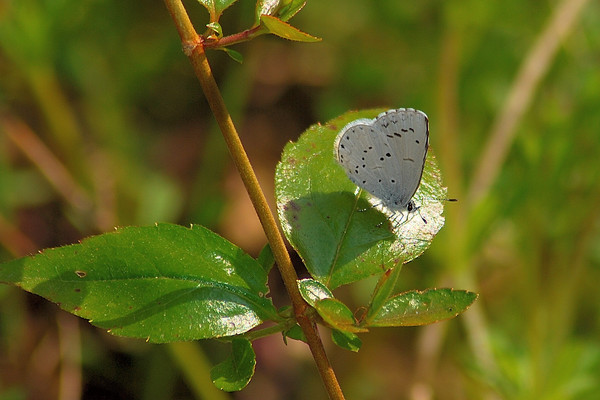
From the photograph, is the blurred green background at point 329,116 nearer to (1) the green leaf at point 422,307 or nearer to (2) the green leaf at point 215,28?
(1) the green leaf at point 422,307

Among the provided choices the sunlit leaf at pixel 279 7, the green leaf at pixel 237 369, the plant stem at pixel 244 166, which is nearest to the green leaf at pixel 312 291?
the plant stem at pixel 244 166

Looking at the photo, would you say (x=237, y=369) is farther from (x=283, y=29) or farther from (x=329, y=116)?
(x=329, y=116)

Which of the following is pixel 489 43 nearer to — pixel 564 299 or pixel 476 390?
pixel 564 299

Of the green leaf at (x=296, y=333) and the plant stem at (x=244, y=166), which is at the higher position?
the plant stem at (x=244, y=166)

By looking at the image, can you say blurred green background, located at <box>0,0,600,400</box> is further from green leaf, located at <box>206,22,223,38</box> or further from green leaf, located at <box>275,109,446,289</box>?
green leaf, located at <box>206,22,223,38</box>

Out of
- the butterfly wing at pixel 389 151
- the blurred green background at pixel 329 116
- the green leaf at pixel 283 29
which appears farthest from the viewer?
the blurred green background at pixel 329 116

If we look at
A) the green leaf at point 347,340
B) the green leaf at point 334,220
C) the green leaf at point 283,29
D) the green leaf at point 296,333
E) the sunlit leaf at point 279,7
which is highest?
the sunlit leaf at point 279,7

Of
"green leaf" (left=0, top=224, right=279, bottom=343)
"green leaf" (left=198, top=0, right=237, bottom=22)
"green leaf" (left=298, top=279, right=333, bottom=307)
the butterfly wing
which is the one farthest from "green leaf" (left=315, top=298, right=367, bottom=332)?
"green leaf" (left=198, top=0, right=237, bottom=22)
